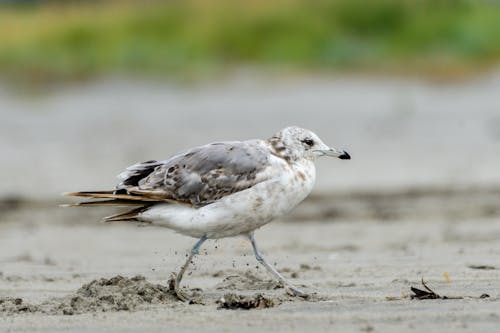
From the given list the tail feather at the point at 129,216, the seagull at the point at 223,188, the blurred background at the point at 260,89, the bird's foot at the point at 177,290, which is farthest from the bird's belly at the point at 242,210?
the blurred background at the point at 260,89

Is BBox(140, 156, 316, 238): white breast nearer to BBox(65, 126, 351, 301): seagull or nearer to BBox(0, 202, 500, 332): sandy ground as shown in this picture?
BBox(65, 126, 351, 301): seagull

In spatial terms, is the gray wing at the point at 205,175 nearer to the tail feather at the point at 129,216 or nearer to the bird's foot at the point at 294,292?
the tail feather at the point at 129,216

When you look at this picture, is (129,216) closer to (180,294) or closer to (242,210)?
(180,294)

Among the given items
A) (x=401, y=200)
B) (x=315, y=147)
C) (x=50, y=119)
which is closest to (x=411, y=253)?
(x=315, y=147)

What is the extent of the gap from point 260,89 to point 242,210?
12.6m

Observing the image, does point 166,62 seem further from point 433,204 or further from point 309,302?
point 309,302

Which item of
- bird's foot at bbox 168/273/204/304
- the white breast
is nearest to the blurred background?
the white breast

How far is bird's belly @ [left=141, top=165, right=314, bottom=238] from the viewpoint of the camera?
7.00 meters

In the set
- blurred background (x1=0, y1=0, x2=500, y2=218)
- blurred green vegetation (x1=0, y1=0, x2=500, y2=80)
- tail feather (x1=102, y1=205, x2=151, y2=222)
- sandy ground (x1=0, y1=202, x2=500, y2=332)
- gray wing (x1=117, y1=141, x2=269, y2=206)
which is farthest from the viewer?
blurred green vegetation (x1=0, y1=0, x2=500, y2=80)

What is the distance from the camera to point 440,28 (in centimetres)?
2297

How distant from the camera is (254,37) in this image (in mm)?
23266

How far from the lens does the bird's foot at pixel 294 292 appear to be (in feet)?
22.9

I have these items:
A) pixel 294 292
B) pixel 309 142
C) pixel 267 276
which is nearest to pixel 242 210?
pixel 294 292

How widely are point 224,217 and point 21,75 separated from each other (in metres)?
15.8
